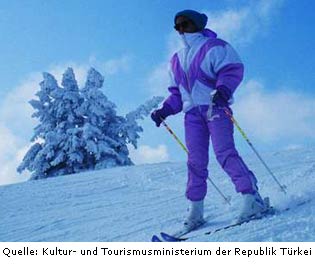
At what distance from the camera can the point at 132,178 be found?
848cm

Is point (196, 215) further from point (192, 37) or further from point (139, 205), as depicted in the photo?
point (139, 205)

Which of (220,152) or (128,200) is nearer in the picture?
(220,152)

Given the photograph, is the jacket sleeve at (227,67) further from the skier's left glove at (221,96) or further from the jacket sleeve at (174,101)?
the jacket sleeve at (174,101)

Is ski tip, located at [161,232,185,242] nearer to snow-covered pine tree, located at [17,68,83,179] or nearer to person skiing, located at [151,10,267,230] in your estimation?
person skiing, located at [151,10,267,230]

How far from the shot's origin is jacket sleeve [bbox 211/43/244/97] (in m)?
4.80

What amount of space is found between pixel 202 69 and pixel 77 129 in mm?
14945

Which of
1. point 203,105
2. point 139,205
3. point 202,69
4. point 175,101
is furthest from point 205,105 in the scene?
point 139,205

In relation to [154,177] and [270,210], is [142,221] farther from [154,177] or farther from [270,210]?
[154,177]

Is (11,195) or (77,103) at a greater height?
(77,103)

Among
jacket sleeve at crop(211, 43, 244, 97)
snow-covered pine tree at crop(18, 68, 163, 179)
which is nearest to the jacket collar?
jacket sleeve at crop(211, 43, 244, 97)

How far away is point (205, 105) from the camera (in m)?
4.98
